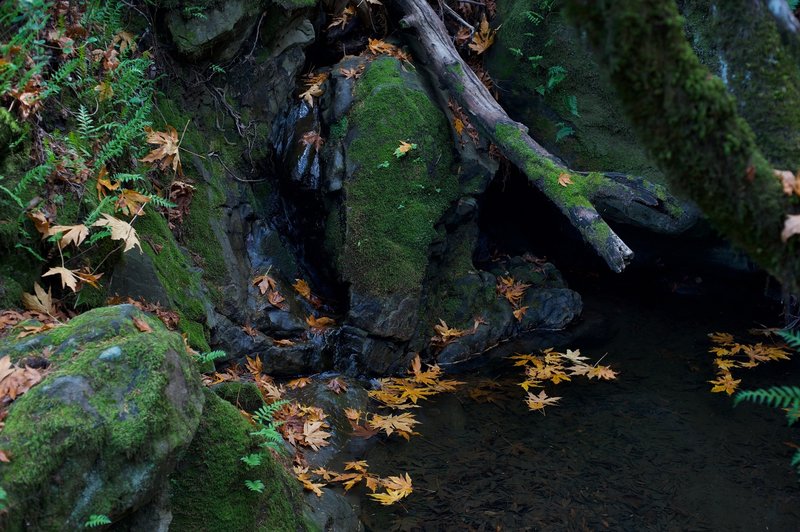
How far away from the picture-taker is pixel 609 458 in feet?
17.3

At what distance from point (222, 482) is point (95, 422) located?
1.08m

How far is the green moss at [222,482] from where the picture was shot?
11.5ft

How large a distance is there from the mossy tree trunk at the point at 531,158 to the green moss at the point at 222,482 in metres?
3.52

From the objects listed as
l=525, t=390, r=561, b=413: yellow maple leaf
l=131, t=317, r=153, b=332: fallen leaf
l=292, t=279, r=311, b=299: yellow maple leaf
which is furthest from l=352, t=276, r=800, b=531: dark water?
l=131, t=317, r=153, b=332: fallen leaf

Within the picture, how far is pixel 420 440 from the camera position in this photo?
5523 millimetres

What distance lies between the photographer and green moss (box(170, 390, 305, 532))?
3494mm

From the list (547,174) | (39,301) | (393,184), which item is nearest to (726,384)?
(547,174)

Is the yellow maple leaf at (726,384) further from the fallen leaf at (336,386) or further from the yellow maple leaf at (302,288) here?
the yellow maple leaf at (302,288)

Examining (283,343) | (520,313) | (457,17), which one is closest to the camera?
(283,343)

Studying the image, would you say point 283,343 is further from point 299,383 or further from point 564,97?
point 564,97

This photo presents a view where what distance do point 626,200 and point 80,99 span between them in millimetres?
4895

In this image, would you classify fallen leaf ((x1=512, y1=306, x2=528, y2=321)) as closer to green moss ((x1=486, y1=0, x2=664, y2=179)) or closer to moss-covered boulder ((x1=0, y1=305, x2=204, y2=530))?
green moss ((x1=486, y1=0, x2=664, y2=179))

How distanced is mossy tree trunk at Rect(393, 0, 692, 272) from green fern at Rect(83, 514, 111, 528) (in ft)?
14.6

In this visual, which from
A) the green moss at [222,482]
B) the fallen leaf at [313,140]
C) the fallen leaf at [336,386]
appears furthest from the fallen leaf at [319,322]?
the green moss at [222,482]
